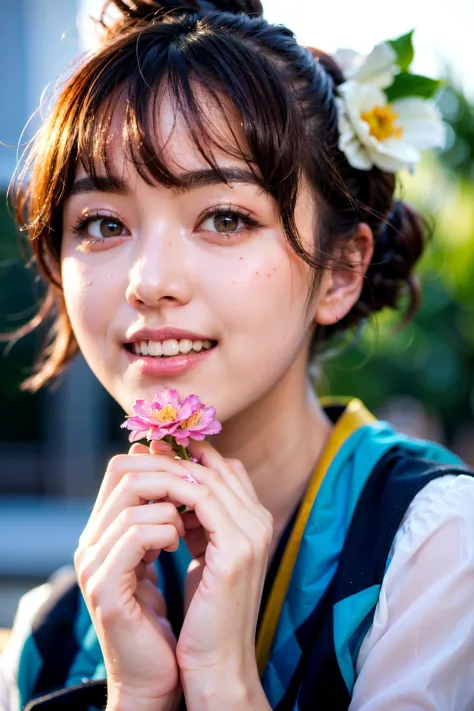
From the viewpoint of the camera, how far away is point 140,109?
1232mm

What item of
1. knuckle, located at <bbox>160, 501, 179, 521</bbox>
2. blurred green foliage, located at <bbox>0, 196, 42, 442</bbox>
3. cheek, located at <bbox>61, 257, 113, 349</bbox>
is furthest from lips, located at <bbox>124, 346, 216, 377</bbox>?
blurred green foliage, located at <bbox>0, 196, 42, 442</bbox>

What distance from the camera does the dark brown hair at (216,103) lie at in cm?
124

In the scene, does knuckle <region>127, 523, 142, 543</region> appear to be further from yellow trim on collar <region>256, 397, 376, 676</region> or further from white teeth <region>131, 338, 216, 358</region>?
yellow trim on collar <region>256, 397, 376, 676</region>

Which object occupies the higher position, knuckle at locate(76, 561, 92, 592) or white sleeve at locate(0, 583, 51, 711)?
knuckle at locate(76, 561, 92, 592)

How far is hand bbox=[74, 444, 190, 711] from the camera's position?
1156 millimetres

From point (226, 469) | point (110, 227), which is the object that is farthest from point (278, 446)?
point (110, 227)

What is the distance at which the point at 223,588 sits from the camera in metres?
1.15

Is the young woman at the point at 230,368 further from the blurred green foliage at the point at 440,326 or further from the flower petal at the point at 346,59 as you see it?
the blurred green foliage at the point at 440,326

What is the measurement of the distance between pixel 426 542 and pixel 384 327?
2600mm

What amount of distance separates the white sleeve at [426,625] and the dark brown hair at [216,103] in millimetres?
465

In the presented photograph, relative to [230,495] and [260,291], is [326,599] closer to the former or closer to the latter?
[230,495]

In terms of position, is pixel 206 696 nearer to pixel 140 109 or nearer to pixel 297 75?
pixel 140 109

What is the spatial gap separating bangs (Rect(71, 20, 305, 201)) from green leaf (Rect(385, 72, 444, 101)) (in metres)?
0.35

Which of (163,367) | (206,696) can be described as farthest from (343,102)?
(206,696)
